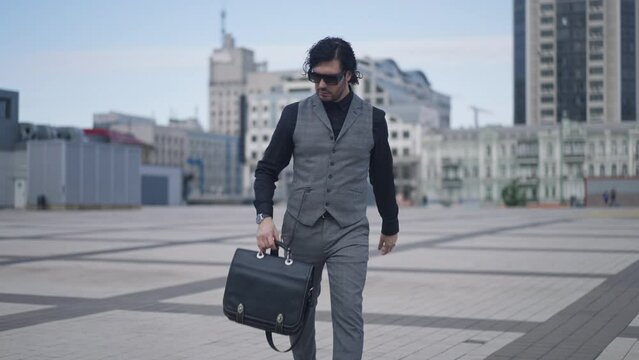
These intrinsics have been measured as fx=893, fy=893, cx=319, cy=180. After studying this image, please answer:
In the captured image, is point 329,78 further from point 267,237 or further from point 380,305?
point 380,305

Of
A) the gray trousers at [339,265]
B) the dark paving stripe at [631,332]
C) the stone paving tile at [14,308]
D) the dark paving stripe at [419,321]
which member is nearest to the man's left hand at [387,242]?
the gray trousers at [339,265]

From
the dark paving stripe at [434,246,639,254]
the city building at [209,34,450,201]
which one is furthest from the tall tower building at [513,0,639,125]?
the dark paving stripe at [434,246,639,254]

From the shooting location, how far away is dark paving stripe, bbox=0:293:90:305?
30.4ft

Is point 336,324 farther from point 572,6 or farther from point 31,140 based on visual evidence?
point 572,6

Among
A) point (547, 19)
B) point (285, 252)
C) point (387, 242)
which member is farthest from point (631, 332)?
point (547, 19)

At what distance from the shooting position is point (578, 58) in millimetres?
126250

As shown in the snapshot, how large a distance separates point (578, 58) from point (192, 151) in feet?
198

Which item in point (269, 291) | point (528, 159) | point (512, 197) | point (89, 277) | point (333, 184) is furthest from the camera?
point (528, 159)

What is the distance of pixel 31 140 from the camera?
172 ft

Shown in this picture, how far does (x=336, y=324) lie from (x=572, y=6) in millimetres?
126045

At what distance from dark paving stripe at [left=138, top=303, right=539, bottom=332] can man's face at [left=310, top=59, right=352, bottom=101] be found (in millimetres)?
3850

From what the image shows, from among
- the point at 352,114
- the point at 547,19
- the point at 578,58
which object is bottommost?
the point at 352,114

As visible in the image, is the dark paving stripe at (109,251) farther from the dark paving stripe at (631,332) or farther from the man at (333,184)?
the man at (333,184)

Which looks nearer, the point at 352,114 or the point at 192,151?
the point at 352,114
